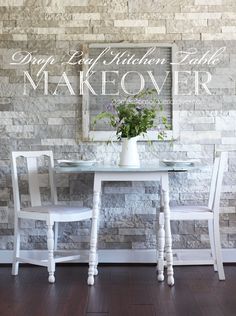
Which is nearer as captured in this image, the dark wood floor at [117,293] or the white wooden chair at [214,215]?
the dark wood floor at [117,293]

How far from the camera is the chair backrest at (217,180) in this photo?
10.8ft

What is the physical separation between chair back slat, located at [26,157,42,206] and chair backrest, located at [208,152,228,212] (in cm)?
123

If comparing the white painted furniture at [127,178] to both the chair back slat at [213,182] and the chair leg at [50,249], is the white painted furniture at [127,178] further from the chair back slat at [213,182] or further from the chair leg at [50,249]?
the chair back slat at [213,182]

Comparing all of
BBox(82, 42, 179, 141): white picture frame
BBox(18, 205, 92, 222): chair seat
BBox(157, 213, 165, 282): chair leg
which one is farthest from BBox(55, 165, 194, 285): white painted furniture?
BBox(82, 42, 179, 141): white picture frame

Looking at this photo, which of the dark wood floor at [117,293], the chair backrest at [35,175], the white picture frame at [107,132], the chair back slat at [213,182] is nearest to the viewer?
the dark wood floor at [117,293]

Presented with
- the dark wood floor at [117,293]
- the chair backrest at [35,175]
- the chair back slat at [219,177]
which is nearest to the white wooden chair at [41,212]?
the chair backrest at [35,175]

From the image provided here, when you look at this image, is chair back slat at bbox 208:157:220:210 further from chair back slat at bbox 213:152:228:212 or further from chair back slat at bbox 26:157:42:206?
chair back slat at bbox 26:157:42:206

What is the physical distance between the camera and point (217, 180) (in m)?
3.32

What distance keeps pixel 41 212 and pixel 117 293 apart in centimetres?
73

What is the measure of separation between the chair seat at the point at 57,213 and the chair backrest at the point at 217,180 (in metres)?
0.83

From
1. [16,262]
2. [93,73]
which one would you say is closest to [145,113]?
[93,73]

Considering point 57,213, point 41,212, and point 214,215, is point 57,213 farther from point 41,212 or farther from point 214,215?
point 214,215

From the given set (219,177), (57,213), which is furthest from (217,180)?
(57,213)

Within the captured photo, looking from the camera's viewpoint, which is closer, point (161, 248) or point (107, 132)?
point (161, 248)
